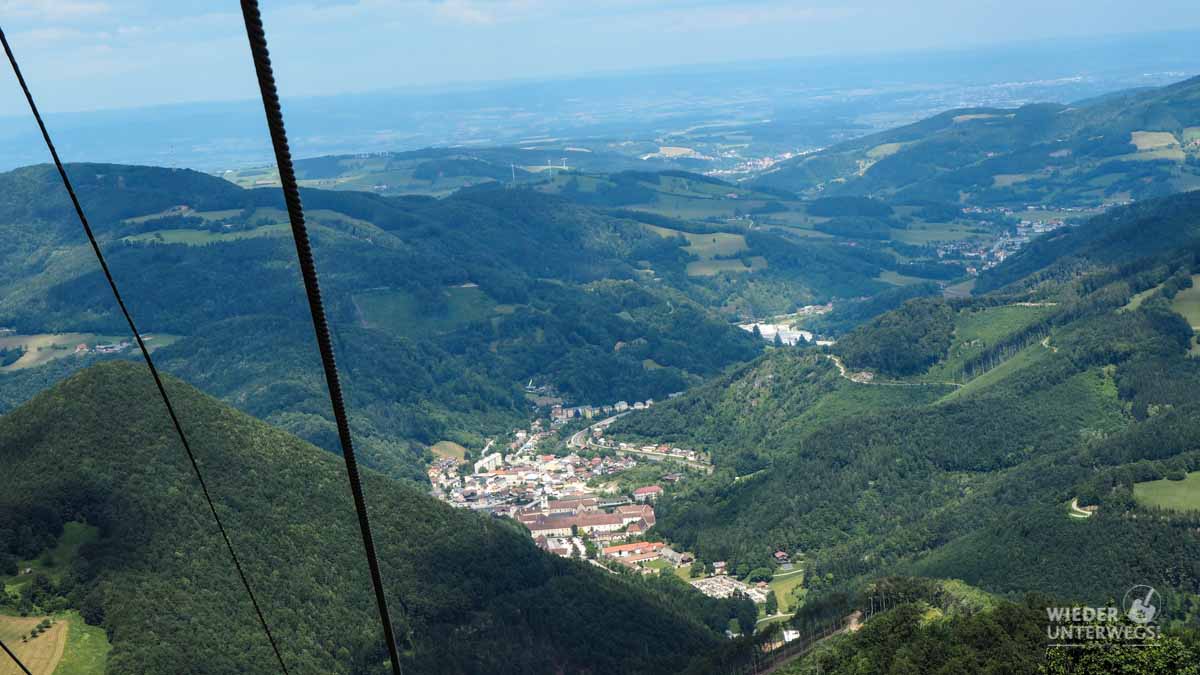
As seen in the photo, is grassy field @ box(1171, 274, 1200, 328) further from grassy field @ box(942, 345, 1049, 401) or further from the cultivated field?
the cultivated field

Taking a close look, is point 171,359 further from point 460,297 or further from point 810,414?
point 810,414

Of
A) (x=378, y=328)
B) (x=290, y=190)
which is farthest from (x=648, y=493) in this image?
(x=290, y=190)

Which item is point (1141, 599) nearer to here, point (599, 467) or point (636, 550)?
point (636, 550)

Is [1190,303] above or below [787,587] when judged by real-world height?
above

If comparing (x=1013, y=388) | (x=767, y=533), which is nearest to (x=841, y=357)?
(x=1013, y=388)

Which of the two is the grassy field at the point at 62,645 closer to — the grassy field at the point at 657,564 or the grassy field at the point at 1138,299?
the grassy field at the point at 657,564
